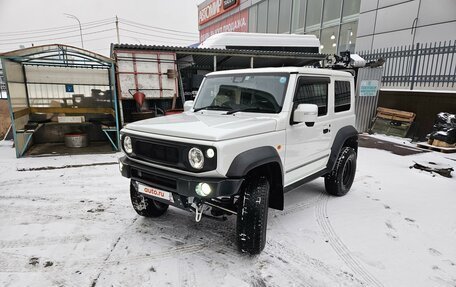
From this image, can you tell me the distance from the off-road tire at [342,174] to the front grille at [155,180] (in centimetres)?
260

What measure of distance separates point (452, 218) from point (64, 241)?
4904mm

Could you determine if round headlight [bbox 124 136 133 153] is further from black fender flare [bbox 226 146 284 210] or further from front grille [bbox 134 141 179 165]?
black fender flare [bbox 226 146 284 210]

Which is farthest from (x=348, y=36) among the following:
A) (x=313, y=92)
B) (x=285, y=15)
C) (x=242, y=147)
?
(x=242, y=147)

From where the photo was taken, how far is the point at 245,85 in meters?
3.32

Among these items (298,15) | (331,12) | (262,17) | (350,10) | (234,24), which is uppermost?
(234,24)

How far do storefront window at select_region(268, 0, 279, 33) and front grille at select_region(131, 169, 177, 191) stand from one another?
700 inches

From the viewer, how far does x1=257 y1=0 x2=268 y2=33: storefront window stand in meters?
18.9

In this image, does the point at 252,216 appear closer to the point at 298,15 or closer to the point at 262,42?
the point at 262,42

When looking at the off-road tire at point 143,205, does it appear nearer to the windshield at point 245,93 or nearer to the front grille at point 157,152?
the front grille at point 157,152

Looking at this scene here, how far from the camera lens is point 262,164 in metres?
2.59

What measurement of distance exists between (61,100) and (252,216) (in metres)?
7.47

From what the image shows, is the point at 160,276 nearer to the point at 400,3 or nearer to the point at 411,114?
the point at 411,114

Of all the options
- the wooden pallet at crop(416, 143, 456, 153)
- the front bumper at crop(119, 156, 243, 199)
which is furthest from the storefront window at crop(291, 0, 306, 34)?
the front bumper at crop(119, 156, 243, 199)

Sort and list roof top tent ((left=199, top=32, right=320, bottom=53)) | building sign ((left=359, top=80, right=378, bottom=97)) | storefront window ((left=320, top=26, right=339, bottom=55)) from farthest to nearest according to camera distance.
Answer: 1. storefront window ((left=320, top=26, right=339, bottom=55))
2. roof top tent ((left=199, top=32, right=320, bottom=53))
3. building sign ((left=359, top=80, right=378, bottom=97))
